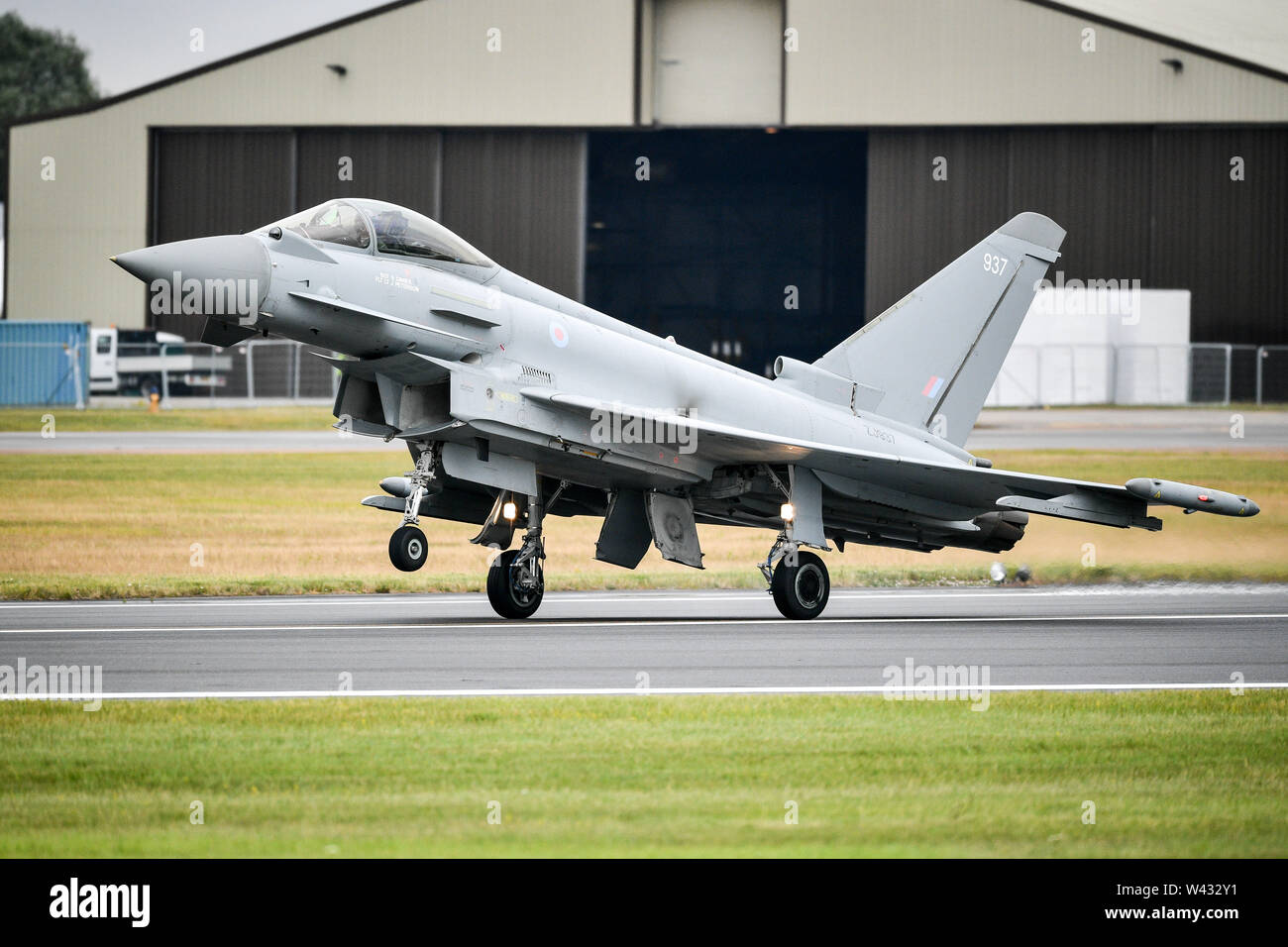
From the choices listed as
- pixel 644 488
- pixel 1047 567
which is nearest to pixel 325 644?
pixel 644 488

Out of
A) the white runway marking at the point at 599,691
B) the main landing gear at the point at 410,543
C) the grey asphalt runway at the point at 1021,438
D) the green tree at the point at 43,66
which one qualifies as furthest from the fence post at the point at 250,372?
the green tree at the point at 43,66

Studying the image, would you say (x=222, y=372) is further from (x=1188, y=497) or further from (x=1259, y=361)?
(x=1188, y=497)

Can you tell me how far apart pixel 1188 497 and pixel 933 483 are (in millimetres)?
2633

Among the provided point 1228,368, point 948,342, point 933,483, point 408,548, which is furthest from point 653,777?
point 1228,368

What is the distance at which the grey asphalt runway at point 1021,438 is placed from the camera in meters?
40.3

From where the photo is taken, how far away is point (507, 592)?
689 inches

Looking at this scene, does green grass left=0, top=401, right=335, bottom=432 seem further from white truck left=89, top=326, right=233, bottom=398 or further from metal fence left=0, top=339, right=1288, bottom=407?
white truck left=89, top=326, right=233, bottom=398

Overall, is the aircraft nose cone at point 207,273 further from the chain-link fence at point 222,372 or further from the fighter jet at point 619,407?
the chain-link fence at point 222,372

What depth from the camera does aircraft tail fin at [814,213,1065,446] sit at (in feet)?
63.6

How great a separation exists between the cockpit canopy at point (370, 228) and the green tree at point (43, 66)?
4688 inches

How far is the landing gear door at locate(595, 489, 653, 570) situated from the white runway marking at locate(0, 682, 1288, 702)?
5.60 m

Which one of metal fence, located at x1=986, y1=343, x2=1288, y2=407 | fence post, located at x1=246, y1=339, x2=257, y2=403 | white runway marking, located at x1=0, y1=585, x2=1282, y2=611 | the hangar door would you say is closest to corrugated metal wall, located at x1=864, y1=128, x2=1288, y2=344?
metal fence, located at x1=986, y1=343, x2=1288, y2=407

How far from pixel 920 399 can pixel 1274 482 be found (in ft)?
51.1
